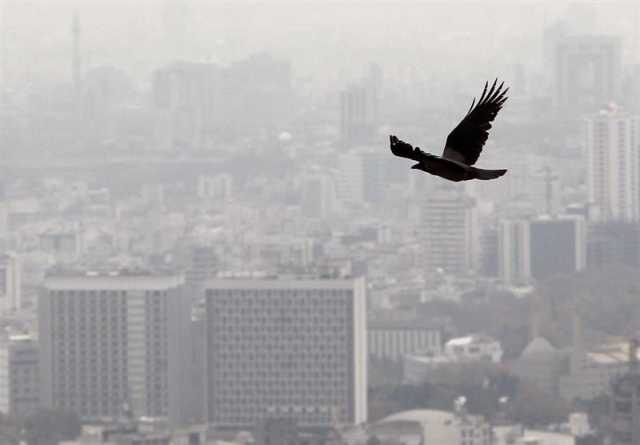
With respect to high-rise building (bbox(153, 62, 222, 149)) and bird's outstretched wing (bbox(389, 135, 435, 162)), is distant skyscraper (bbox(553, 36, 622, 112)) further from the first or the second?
bird's outstretched wing (bbox(389, 135, 435, 162))

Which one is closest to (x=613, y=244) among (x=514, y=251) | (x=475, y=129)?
(x=514, y=251)

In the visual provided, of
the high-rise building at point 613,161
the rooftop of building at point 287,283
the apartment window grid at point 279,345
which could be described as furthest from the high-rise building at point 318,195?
the rooftop of building at point 287,283

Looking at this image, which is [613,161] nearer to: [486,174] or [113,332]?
[113,332]

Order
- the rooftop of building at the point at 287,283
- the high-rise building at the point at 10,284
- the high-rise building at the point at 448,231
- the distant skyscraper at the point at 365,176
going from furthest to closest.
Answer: the distant skyscraper at the point at 365,176, the high-rise building at the point at 448,231, the high-rise building at the point at 10,284, the rooftop of building at the point at 287,283

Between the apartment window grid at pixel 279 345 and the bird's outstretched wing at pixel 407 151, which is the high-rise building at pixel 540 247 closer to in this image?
the apartment window grid at pixel 279 345

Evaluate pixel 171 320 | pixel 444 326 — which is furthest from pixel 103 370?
pixel 444 326

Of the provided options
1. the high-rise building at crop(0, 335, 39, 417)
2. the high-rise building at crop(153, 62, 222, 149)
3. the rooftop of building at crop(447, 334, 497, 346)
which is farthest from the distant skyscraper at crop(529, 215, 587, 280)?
the high-rise building at crop(0, 335, 39, 417)
